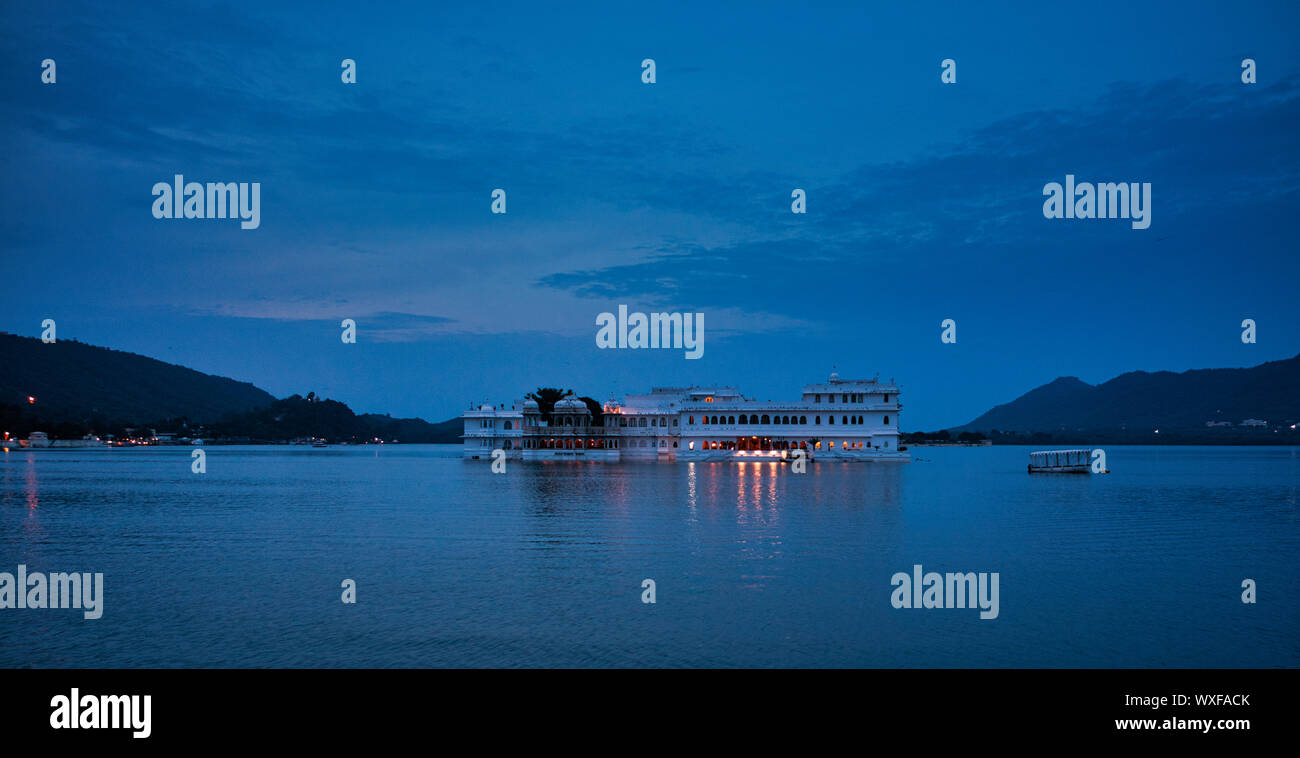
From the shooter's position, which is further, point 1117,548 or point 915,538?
point 915,538

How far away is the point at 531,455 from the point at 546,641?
7988 cm

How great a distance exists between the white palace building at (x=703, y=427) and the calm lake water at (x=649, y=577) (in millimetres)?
44192

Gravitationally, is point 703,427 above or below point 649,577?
above

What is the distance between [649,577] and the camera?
21562mm

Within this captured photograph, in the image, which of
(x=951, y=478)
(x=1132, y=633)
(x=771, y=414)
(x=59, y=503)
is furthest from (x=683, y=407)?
(x=1132, y=633)

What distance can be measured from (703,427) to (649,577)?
7292cm

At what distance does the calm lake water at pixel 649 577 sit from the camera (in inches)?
→ 594

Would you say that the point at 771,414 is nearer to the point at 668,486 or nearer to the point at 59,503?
the point at 668,486

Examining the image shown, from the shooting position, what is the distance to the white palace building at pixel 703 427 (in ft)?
293

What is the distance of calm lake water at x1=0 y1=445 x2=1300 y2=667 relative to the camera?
15078 mm

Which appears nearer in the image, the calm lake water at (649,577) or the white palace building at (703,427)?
the calm lake water at (649,577)

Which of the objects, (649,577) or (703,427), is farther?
(703,427)
